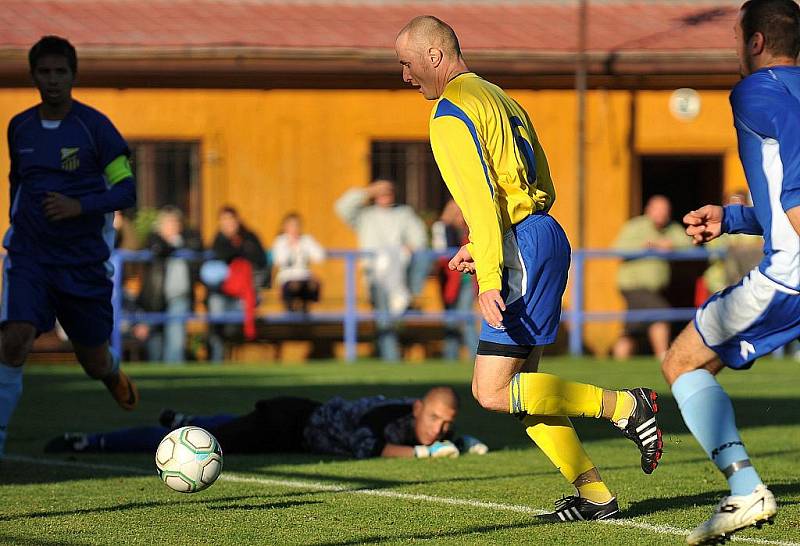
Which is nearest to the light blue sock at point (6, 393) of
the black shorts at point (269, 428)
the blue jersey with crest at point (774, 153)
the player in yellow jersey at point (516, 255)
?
the black shorts at point (269, 428)

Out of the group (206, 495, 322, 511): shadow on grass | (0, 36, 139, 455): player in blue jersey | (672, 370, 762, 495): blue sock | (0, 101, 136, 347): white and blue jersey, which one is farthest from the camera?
(0, 101, 136, 347): white and blue jersey

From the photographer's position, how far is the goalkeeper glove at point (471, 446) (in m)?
8.46

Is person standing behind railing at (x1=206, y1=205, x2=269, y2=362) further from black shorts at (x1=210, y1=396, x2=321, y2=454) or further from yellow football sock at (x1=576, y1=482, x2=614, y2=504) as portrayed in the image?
yellow football sock at (x1=576, y1=482, x2=614, y2=504)

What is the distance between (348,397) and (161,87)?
29.5 ft

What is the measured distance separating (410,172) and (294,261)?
329 cm

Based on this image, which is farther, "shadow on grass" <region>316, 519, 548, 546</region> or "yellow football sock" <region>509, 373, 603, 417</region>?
"yellow football sock" <region>509, 373, 603, 417</region>

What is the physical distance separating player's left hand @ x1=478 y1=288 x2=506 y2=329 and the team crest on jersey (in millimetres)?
3279

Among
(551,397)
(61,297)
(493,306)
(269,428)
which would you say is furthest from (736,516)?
(61,297)

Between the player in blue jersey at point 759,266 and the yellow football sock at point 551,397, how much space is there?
1.48 feet

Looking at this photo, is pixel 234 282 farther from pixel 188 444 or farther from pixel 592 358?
pixel 188 444

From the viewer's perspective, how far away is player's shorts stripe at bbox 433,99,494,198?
18.1ft

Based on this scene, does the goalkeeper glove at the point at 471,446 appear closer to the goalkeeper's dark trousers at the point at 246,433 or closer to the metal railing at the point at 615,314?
the goalkeeper's dark trousers at the point at 246,433

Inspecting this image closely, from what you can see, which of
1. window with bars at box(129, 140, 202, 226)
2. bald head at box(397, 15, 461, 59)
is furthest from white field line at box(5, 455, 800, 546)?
window with bars at box(129, 140, 202, 226)

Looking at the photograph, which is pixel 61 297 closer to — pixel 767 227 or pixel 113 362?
pixel 113 362
